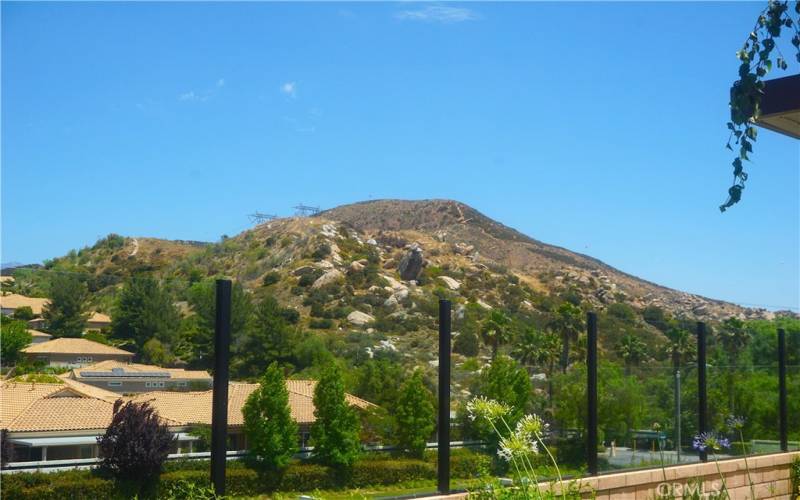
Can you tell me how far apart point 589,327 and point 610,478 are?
125cm

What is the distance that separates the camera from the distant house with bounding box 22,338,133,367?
6871 mm

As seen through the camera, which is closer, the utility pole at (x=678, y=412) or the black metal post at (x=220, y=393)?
the black metal post at (x=220, y=393)

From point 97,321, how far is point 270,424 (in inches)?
157

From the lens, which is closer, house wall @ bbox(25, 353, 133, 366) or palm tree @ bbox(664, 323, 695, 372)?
house wall @ bbox(25, 353, 133, 366)

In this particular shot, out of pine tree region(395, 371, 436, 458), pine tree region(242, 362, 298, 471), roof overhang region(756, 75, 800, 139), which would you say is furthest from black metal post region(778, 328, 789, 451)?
roof overhang region(756, 75, 800, 139)

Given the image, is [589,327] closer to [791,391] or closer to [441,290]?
[791,391]

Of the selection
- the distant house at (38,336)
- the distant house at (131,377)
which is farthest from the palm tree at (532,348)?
the distant house at (38,336)

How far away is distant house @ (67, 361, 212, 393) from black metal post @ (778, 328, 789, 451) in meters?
6.38

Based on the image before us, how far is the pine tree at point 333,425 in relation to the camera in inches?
418

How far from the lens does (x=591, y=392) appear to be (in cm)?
693

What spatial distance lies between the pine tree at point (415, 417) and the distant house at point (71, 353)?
307 cm

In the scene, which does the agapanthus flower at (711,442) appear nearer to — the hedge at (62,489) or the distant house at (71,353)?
the hedge at (62,489)

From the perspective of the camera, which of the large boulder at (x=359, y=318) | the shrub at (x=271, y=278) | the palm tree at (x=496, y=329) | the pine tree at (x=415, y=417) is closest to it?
the pine tree at (x=415, y=417)

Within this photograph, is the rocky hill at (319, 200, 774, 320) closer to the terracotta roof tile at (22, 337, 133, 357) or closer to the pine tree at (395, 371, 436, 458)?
the pine tree at (395, 371, 436, 458)
